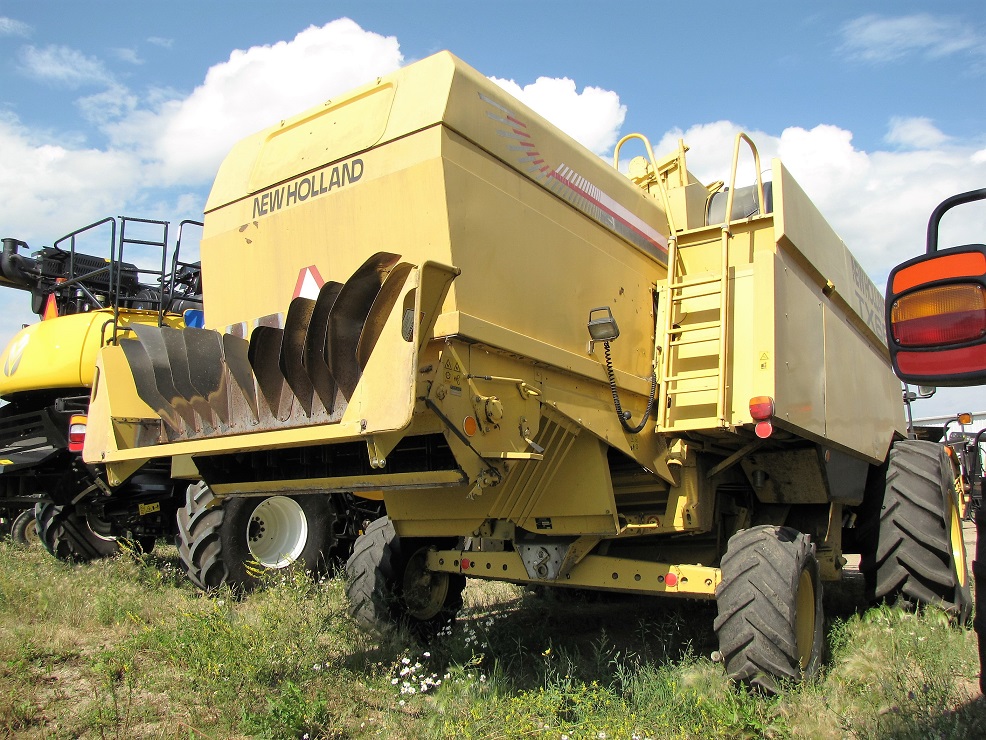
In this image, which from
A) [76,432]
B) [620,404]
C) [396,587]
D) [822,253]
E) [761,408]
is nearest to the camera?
[761,408]

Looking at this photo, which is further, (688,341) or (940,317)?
(688,341)

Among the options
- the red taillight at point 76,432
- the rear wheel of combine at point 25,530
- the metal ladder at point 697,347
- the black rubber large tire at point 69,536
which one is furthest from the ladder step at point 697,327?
the rear wheel of combine at point 25,530

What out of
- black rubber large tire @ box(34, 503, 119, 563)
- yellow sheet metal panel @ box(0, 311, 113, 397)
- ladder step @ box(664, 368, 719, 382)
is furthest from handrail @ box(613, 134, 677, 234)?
black rubber large tire @ box(34, 503, 119, 563)

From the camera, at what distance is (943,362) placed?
1.88m

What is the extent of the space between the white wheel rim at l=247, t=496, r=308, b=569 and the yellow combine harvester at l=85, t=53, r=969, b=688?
138 centimetres

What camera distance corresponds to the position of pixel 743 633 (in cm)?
406

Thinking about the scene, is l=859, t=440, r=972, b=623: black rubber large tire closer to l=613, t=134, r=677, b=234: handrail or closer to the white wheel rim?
l=613, t=134, r=677, b=234: handrail

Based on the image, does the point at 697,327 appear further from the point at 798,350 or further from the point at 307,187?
the point at 307,187

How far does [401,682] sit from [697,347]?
104 inches

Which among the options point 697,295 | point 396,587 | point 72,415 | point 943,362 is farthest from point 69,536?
point 943,362

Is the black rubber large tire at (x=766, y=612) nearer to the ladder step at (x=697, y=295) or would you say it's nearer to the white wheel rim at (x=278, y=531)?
the ladder step at (x=697, y=295)

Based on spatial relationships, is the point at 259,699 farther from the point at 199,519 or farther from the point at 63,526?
the point at 63,526

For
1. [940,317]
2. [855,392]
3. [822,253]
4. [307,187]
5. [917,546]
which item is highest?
[822,253]

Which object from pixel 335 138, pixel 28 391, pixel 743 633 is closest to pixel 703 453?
pixel 743 633
